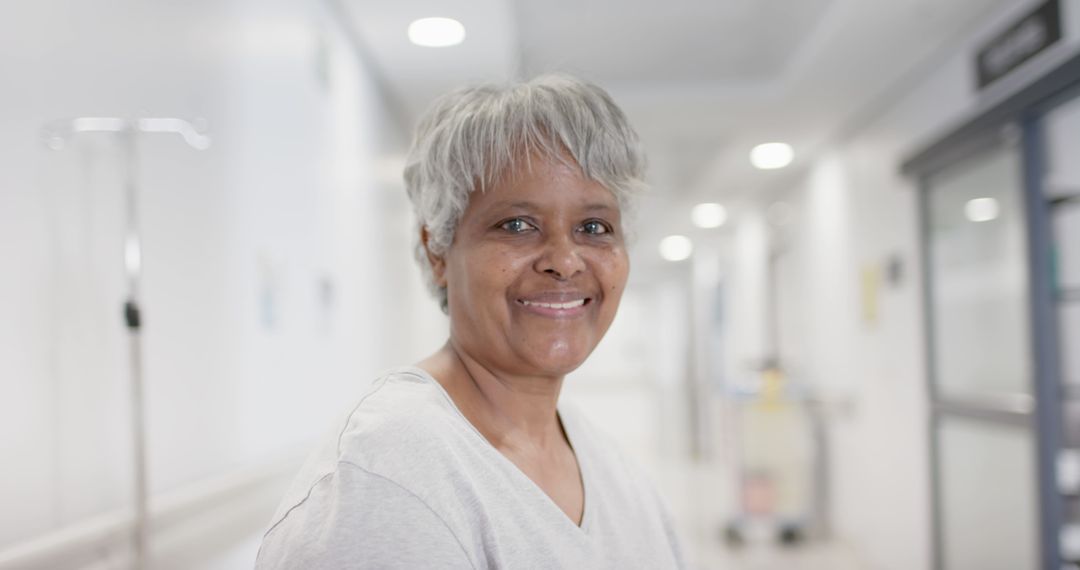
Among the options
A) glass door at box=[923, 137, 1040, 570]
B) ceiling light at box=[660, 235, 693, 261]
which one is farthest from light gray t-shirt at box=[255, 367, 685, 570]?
ceiling light at box=[660, 235, 693, 261]

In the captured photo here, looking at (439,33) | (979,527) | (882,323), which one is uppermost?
(439,33)

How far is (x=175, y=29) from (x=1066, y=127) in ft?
9.59

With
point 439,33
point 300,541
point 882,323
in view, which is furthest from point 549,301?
point 882,323

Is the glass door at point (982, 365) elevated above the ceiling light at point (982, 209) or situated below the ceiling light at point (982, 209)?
below

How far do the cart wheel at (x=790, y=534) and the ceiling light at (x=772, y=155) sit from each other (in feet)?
8.17

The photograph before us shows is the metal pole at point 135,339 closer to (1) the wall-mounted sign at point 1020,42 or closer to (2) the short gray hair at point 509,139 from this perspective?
(2) the short gray hair at point 509,139

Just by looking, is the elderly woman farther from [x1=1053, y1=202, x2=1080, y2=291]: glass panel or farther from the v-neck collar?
[x1=1053, y1=202, x2=1080, y2=291]: glass panel

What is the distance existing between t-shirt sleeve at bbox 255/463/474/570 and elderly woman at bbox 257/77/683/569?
2 cm

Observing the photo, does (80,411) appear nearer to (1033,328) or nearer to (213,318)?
(213,318)

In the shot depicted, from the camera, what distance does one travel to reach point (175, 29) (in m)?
1.92

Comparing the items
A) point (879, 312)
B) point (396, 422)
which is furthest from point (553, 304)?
point (879, 312)

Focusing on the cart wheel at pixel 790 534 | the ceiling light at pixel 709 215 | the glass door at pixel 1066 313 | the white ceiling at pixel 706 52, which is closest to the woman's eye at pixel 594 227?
the white ceiling at pixel 706 52

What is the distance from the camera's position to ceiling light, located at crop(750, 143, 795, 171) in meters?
6.06

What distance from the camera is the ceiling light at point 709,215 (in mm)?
9102
